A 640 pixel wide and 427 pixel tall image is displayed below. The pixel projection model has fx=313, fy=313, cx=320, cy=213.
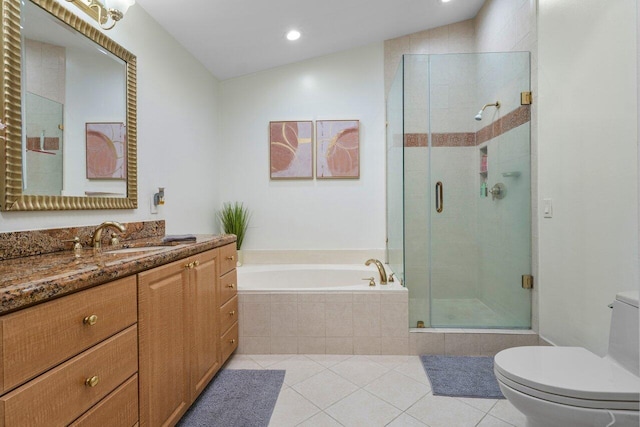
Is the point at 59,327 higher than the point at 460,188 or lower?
lower

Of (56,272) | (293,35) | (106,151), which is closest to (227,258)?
(106,151)

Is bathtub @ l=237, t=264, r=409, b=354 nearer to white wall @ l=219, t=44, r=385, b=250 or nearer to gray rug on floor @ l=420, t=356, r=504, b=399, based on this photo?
gray rug on floor @ l=420, t=356, r=504, b=399

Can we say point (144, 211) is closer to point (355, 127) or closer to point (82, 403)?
point (82, 403)

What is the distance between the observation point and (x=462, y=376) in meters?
1.94

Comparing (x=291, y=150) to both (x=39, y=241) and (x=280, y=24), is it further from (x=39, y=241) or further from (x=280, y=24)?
(x=39, y=241)

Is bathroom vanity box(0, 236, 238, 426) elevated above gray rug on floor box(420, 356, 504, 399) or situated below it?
above

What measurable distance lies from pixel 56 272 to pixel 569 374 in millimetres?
1782

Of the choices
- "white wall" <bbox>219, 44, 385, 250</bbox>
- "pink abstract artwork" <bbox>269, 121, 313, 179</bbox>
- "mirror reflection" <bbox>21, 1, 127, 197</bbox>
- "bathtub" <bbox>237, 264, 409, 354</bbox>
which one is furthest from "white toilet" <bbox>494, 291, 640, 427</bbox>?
"pink abstract artwork" <bbox>269, 121, 313, 179</bbox>

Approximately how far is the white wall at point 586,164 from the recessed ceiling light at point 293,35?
5.91 ft

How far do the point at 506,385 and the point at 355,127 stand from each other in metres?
2.56

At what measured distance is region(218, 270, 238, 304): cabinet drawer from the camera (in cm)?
196

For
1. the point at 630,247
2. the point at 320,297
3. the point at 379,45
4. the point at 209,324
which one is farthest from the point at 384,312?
the point at 379,45

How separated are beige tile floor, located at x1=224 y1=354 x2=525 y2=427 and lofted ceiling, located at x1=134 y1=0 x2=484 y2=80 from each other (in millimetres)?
2437

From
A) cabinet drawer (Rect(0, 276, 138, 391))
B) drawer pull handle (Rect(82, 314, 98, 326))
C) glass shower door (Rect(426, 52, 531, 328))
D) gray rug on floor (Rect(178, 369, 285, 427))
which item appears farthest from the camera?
glass shower door (Rect(426, 52, 531, 328))
